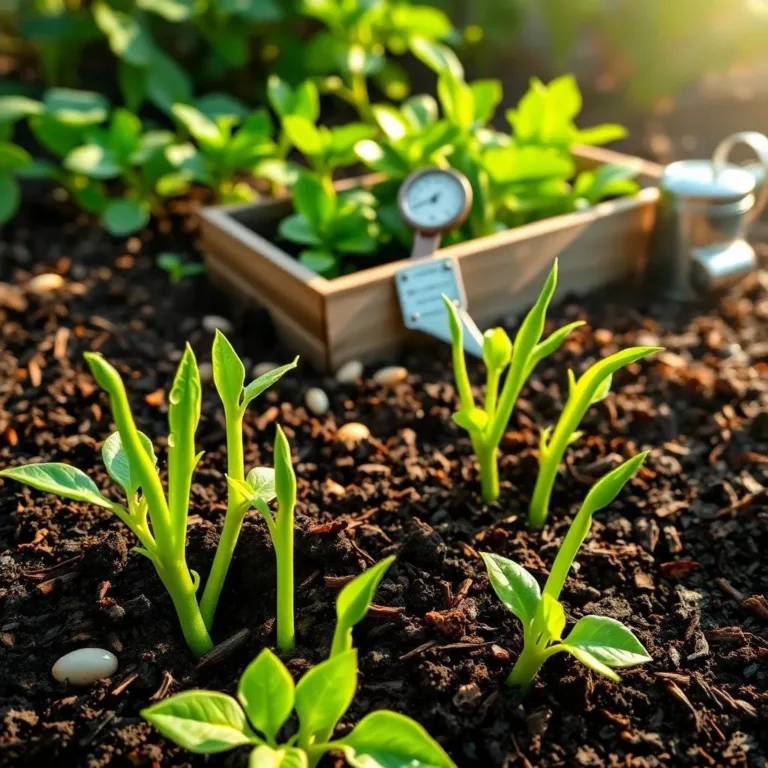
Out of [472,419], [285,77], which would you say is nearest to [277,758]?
[472,419]

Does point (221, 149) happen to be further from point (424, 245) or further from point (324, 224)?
point (424, 245)

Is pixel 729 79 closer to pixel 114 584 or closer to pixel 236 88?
pixel 236 88

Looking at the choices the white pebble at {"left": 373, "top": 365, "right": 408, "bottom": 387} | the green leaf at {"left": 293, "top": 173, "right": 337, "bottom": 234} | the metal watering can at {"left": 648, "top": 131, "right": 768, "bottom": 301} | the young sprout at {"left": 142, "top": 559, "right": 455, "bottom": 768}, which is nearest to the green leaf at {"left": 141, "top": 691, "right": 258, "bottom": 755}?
the young sprout at {"left": 142, "top": 559, "right": 455, "bottom": 768}

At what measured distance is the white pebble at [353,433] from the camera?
5.14 feet

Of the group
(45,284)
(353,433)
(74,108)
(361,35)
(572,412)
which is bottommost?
(353,433)

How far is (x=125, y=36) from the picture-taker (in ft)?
7.82

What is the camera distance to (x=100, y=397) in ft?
5.53

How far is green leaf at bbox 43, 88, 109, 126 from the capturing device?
2.11m

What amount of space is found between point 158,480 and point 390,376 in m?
0.82

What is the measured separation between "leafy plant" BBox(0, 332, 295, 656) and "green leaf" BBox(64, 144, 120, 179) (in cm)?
111

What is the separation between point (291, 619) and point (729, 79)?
3072mm

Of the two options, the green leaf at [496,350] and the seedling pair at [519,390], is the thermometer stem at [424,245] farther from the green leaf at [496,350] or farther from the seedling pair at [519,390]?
the green leaf at [496,350]

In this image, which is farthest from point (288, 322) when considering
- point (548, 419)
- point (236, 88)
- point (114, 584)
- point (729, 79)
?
point (729, 79)

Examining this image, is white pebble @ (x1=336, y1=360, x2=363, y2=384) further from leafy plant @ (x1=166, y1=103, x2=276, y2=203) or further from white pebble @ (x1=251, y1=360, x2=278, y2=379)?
leafy plant @ (x1=166, y1=103, x2=276, y2=203)
